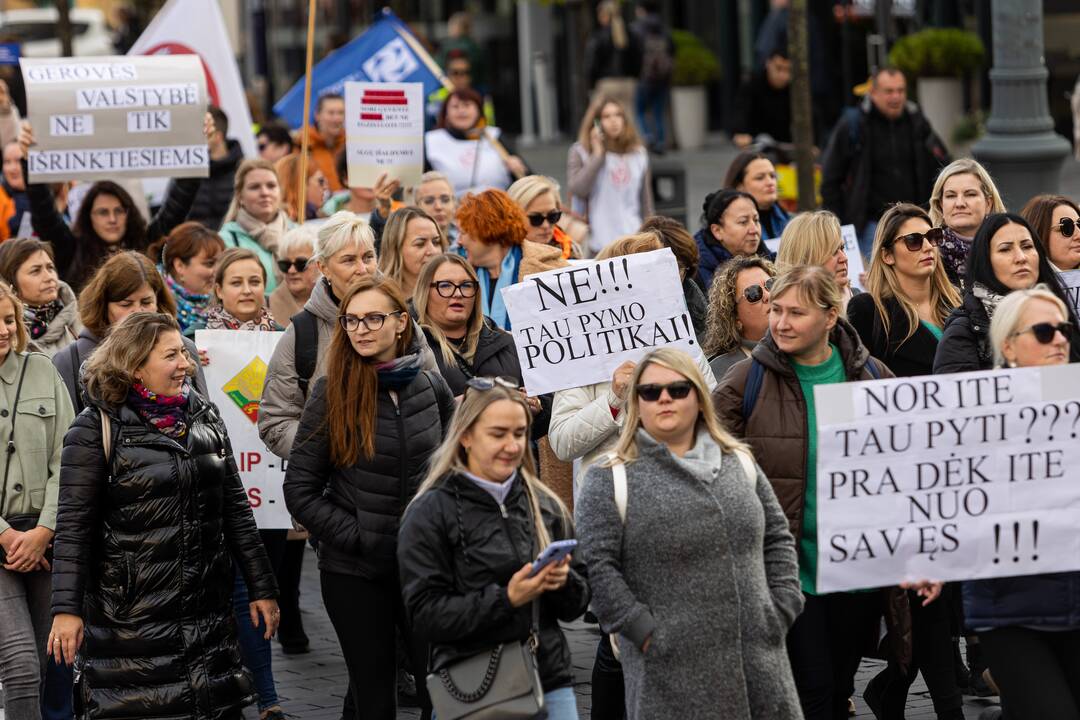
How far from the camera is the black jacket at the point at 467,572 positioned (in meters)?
5.16

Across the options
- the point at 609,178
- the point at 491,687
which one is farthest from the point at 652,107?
the point at 491,687

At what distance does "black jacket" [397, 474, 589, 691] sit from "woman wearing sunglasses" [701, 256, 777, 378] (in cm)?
166

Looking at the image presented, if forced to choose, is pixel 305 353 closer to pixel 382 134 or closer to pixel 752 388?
pixel 752 388

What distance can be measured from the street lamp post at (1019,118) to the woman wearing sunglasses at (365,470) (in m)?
→ 6.70

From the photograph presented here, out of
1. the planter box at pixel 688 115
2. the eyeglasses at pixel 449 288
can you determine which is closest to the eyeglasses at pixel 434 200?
the eyeglasses at pixel 449 288

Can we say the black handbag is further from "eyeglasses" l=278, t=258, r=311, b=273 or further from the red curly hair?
"eyeglasses" l=278, t=258, r=311, b=273

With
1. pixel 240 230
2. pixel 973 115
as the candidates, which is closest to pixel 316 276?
pixel 240 230

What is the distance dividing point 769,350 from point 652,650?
119cm

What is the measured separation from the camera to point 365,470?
6.07m

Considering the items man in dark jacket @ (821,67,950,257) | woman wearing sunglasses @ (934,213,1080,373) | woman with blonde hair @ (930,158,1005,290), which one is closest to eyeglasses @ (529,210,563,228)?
woman with blonde hair @ (930,158,1005,290)

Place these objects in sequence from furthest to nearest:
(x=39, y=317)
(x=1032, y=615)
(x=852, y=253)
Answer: (x=852, y=253)
(x=39, y=317)
(x=1032, y=615)

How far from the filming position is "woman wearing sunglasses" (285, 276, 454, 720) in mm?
6055

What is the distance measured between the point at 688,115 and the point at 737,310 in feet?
66.9

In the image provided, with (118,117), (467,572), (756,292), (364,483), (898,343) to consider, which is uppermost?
(118,117)
